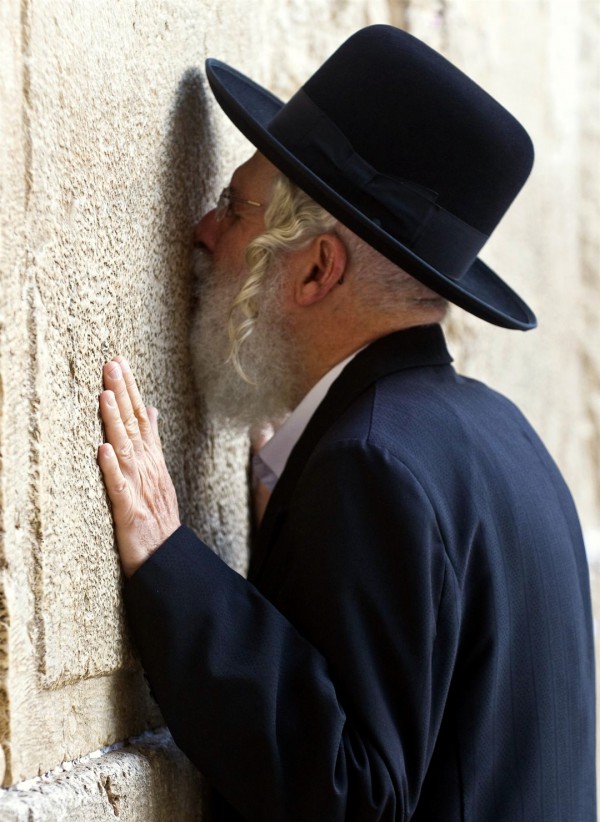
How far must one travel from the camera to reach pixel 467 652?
1.54 meters

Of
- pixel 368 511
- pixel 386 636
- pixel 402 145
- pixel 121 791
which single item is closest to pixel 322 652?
pixel 386 636

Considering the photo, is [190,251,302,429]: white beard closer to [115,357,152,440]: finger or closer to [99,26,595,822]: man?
[99,26,595,822]: man

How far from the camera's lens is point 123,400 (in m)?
1.48

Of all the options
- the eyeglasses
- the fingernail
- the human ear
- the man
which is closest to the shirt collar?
the man

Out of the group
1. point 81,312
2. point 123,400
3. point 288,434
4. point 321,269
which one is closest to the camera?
point 81,312

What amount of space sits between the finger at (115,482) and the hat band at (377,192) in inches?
21.5

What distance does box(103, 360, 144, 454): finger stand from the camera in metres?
1.46

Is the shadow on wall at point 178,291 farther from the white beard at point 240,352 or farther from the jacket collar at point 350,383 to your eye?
the jacket collar at point 350,383

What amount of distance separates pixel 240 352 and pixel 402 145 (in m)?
0.44

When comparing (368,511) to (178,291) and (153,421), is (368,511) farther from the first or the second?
(178,291)

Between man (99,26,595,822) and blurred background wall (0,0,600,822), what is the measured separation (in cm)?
8

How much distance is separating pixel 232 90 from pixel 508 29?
1.55 metres

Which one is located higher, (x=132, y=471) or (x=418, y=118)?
(x=418, y=118)

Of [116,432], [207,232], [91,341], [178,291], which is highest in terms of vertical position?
[207,232]
